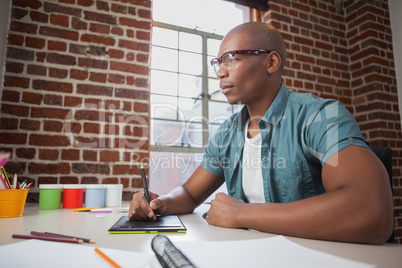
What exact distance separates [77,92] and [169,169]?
0.96 meters

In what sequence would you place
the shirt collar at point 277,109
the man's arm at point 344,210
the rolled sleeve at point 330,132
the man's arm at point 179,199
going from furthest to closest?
the shirt collar at point 277,109
the man's arm at point 179,199
the rolled sleeve at point 330,132
the man's arm at point 344,210

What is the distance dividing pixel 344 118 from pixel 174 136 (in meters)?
1.58

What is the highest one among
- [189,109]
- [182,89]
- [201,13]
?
[201,13]

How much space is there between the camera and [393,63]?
2.70 meters

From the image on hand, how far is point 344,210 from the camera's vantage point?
0.65m

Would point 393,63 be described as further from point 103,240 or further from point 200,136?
point 103,240

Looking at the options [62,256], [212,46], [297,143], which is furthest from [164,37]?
[62,256]

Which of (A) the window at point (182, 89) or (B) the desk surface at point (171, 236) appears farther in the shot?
(A) the window at point (182, 89)

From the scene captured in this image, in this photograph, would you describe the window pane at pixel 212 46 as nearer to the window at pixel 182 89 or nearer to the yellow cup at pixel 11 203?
the window at pixel 182 89

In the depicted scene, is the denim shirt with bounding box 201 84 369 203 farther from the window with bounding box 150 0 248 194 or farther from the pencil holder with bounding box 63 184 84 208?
the window with bounding box 150 0 248 194

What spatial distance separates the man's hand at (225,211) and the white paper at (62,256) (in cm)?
32

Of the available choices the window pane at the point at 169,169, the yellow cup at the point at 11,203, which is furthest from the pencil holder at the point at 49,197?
the window pane at the point at 169,169

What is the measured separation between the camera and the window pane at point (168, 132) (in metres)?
2.23

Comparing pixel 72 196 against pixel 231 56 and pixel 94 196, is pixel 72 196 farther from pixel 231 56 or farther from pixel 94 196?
pixel 231 56
